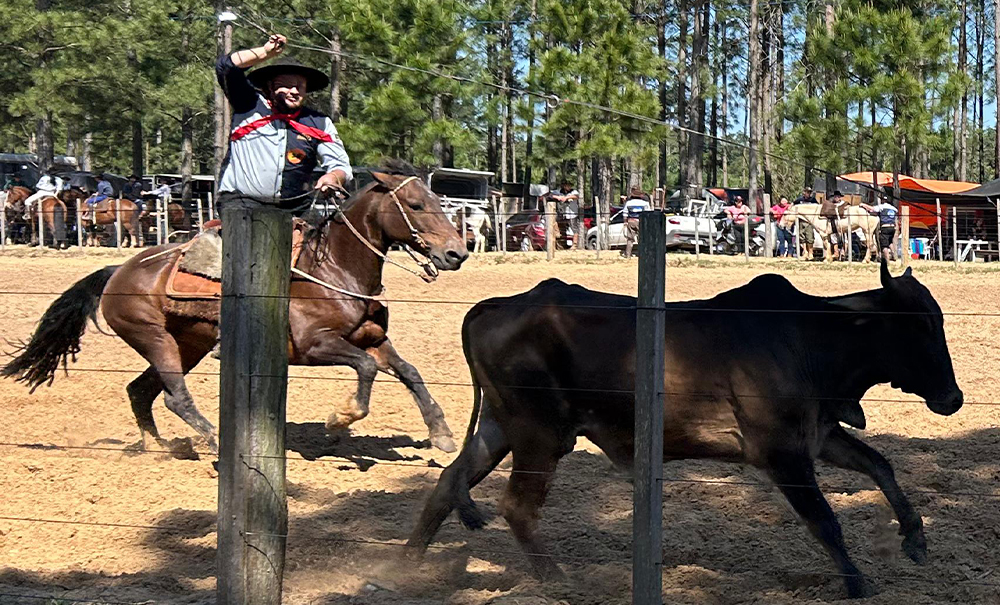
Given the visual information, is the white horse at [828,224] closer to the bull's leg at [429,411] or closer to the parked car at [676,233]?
the parked car at [676,233]

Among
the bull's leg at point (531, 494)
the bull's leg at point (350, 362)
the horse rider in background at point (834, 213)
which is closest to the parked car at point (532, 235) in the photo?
the horse rider in background at point (834, 213)

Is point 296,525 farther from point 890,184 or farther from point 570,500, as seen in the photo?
point 890,184

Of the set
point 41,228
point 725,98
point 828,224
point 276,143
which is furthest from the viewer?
point 725,98

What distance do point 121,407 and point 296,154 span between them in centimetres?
306

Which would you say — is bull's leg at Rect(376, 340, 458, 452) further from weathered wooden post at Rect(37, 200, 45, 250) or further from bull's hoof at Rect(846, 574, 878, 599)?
weathered wooden post at Rect(37, 200, 45, 250)

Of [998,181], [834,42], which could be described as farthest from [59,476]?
[998,181]

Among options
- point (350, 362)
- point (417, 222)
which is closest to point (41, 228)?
point (417, 222)

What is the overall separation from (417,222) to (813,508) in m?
3.80

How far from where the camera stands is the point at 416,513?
673 centimetres

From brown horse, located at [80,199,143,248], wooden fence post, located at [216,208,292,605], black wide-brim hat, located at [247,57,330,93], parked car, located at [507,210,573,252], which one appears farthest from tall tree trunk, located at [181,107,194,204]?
wooden fence post, located at [216,208,292,605]

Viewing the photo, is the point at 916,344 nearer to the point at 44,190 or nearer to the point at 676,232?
the point at 676,232

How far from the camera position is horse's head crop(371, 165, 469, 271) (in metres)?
8.25

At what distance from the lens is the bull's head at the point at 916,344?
566cm

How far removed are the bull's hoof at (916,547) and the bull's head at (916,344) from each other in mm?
596
